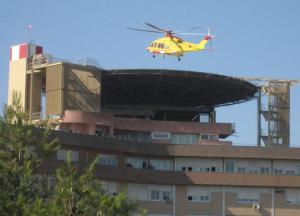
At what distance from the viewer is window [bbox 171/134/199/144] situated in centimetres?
9362

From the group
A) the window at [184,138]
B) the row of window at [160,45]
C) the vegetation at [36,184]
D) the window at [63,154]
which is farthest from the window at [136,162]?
the vegetation at [36,184]

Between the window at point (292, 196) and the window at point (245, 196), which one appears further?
the window at point (292, 196)

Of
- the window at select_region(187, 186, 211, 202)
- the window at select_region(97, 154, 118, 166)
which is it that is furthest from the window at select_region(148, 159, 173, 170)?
the window at select_region(97, 154, 118, 166)

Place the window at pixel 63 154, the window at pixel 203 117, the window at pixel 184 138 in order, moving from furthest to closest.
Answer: the window at pixel 203 117, the window at pixel 184 138, the window at pixel 63 154

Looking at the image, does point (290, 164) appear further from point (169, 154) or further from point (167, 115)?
point (167, 115)

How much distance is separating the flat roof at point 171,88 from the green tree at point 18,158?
171 ft

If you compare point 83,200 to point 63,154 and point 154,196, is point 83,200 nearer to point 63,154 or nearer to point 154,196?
point 63,154

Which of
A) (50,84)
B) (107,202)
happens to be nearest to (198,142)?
(50,84)

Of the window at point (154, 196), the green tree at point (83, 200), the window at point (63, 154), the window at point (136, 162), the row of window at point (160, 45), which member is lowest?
the window at point (154, 196)

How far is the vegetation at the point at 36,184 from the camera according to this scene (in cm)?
2988

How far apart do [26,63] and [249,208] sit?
3013 centimetres

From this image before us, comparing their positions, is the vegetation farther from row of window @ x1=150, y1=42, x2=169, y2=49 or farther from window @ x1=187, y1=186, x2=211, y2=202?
row of window @ x1=150, y1=42, x2=169, y2=49

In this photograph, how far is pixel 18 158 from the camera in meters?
34.4

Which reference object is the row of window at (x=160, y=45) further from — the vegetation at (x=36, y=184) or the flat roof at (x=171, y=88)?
the vegetation at (x=36, y=184)
